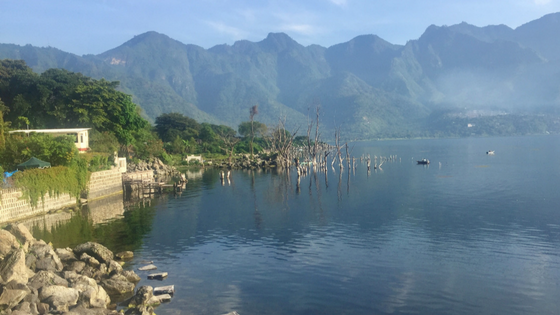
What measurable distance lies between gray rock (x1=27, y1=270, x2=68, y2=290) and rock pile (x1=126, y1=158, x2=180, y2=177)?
189 ft

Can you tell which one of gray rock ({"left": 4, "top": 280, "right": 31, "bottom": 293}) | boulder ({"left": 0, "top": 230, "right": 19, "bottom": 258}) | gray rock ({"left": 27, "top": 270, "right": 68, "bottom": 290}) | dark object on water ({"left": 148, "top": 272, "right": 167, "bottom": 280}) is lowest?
dark object on water ({"left": 148, "top": 272, "right": 167, "bottom": 280})

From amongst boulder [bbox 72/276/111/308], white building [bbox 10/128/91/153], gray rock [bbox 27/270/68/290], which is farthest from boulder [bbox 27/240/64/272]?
white building [bbox 10/128/91/153]

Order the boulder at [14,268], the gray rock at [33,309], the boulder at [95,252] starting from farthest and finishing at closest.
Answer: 1. the boulder at [95,252]
2. the boulder at [14,268]
3. the gray rock at [33,309]

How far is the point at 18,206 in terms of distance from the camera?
3853 cm

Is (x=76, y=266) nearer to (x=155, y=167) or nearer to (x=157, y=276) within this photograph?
(x=157, y=276)

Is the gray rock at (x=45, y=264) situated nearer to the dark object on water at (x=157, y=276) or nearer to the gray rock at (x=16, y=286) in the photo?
the gray rock at (x=16, y=286)

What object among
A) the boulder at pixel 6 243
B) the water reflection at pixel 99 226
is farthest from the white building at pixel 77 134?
the boulder at pixel 6 243

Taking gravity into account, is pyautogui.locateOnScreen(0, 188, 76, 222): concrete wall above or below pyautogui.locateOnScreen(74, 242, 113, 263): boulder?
above

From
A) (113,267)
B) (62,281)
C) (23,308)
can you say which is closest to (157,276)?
(113,267)

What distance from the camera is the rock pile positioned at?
7994 cm

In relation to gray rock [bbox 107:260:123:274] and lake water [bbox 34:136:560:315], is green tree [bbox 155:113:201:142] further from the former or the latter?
gray rock [bbox 107:260:123:274]

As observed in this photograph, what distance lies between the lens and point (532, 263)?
84.1 feet

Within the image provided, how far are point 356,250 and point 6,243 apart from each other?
2017cm

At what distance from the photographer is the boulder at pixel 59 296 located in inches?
720
